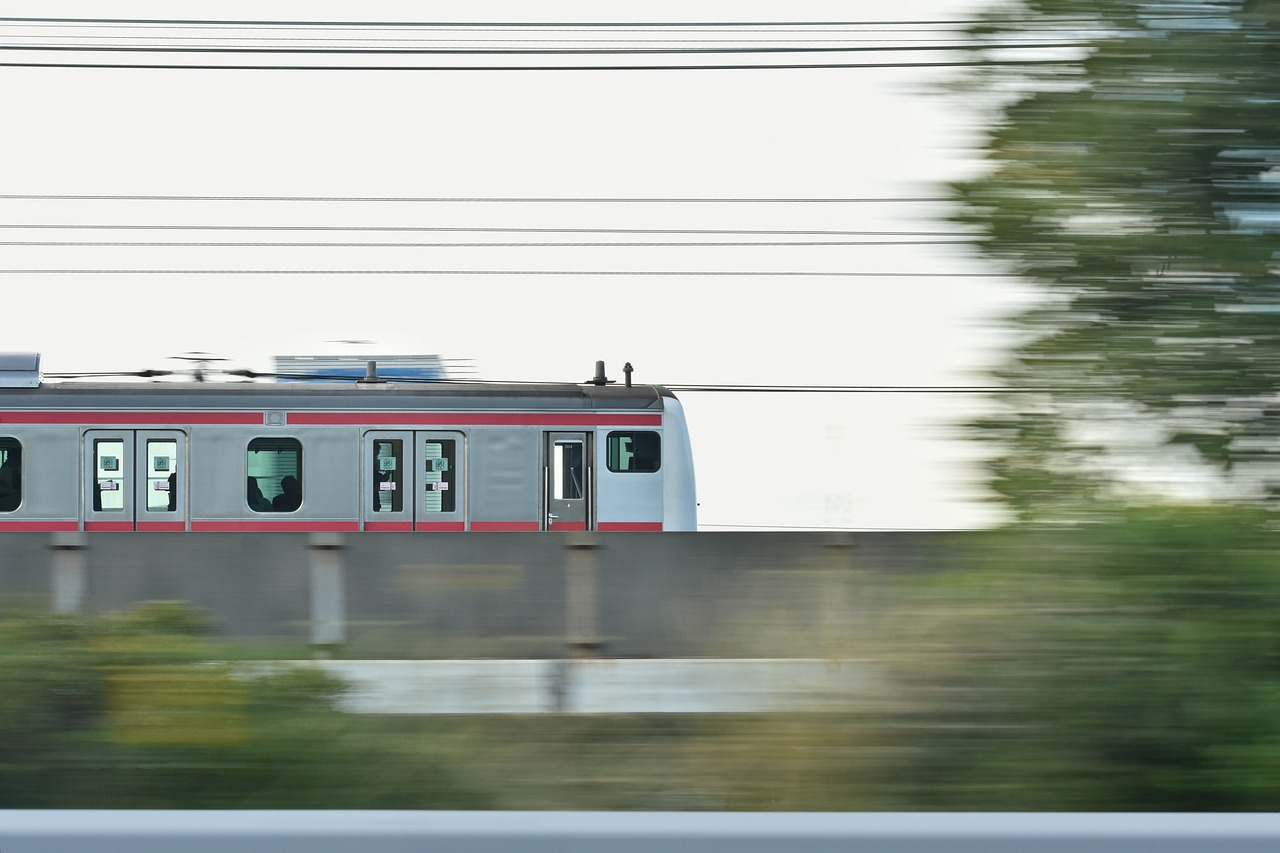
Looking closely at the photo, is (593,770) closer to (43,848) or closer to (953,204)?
(43,848)

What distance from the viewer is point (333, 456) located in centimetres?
1623

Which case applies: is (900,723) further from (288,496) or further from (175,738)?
(288,496)

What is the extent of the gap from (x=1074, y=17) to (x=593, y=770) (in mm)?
2714

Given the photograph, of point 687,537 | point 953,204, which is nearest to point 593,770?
point 953,204

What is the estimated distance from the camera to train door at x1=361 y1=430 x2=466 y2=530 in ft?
53.6

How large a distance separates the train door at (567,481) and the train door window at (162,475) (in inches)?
191

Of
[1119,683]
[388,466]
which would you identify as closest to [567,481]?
[388,466]

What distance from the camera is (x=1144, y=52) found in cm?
367

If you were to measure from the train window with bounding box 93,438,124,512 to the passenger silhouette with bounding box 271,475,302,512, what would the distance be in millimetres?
1992

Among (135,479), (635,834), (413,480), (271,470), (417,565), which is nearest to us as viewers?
(635,834)

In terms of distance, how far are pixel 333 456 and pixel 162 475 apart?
7.28ft

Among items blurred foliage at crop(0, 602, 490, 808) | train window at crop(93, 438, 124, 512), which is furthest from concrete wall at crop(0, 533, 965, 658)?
train window at crop(93, 438, 124, 512)

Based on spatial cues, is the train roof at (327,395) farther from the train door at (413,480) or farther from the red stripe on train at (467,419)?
the train door at (413,480)

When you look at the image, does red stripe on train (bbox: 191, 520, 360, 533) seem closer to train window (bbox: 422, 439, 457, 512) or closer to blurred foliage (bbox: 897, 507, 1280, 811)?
train window (bbox: 422, 439, 457, 512)
